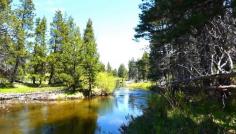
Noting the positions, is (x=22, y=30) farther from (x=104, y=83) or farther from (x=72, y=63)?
(x=104, y=83)

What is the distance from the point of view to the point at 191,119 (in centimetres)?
1264

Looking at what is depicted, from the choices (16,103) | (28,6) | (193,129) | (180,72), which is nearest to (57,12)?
(28,6)

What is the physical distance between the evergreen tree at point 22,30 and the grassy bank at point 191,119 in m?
34.7

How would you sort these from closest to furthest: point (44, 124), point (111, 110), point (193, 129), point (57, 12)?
1. point (193, 129)
2. point (44, 124)
3. point (111, 110)
4. point (57, 12)

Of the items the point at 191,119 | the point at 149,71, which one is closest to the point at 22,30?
the point at 149,71

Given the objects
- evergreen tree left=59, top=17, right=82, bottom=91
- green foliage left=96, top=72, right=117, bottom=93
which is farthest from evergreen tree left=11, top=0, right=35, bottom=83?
green foliage left=96, top=72, right=117, bottom=93

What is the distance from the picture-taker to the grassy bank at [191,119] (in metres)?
10.6

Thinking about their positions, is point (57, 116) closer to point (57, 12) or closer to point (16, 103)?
point (16, 103)

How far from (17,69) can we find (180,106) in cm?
3943

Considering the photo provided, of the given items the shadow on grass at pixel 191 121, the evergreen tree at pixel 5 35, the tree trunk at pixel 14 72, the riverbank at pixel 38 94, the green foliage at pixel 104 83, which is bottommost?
the shadow on grass at pixel 191 121

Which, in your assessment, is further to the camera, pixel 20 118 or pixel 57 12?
pixel 57 12

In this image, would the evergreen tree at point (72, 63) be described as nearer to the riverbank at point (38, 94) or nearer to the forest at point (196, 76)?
the riverbank at point (38, 94)

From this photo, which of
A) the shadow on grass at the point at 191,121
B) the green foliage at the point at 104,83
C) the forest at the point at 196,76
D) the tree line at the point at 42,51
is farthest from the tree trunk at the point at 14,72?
the shadow on grass at the point at 191,121

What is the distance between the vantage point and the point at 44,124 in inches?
948
